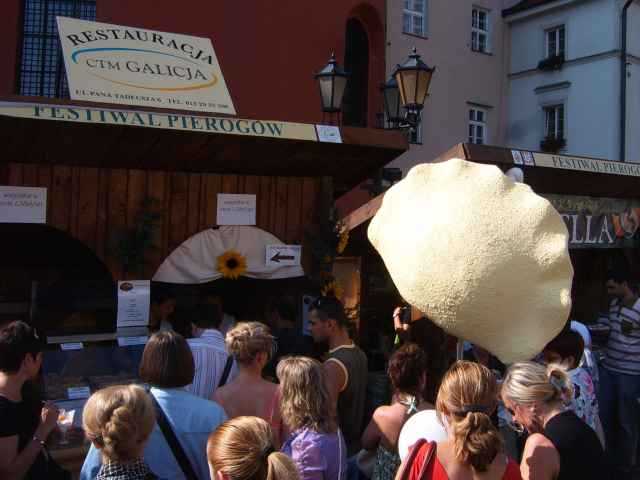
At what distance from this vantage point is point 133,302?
524cm

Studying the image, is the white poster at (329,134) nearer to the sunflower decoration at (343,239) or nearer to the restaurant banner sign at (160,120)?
the restaurant banner sign at (160,120)

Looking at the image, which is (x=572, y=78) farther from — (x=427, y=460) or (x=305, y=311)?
(x=427, y=460)

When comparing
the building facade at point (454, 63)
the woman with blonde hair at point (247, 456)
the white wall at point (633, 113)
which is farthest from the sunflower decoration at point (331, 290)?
the white wall at point (633, 113)

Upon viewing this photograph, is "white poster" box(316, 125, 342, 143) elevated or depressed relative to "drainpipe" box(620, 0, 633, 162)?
depressed

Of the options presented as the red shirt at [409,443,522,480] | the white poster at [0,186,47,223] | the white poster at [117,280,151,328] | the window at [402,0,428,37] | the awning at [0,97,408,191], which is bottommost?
the red shirt at [409,443,522,480]

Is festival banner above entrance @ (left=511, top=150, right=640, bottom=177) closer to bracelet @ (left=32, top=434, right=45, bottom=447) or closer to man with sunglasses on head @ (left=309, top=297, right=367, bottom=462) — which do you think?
man with sunglasses on head @ (left=309, top=297, right=367, bottom=462)

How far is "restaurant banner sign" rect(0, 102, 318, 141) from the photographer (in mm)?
4211

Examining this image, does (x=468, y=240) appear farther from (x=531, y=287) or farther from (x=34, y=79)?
(x=34, y=79)

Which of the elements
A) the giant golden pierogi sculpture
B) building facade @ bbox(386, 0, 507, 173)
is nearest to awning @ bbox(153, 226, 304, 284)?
the giant golden pierogi sculpture

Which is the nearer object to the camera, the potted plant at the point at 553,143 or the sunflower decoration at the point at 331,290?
the sunflower decoration at the point at 331,290

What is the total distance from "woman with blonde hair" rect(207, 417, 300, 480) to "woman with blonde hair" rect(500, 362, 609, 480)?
130 centimetres

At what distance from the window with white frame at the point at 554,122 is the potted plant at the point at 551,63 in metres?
1.30

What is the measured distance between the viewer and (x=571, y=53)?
2175 centimetres

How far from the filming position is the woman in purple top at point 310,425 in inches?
116
